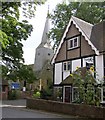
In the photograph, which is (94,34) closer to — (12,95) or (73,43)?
(73,43)

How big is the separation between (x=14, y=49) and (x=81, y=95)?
17.4m

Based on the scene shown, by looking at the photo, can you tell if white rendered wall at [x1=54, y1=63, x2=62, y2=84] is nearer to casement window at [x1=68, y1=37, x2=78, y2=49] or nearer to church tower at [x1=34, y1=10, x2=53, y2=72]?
casement window at [x1=68, y1=37, x2=78, y2=49]

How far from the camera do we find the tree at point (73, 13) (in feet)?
107

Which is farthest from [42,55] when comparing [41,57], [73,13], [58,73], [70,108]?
[70,108]

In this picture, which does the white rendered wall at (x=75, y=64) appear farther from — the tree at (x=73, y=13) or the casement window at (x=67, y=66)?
the tree at (x=73, y=13)

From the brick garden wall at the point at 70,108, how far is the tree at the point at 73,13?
15.2 meters

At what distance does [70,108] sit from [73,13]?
21043 mm

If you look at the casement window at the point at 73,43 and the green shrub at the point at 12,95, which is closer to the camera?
the casement window at the point at 73,43

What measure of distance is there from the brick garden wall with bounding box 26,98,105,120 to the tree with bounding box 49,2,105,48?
15202 mm

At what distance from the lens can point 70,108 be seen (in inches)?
669

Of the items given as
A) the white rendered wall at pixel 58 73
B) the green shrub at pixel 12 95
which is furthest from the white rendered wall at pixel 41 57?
the white rendered wall at pixel 58 73

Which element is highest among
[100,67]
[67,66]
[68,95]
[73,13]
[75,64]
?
[73,13]

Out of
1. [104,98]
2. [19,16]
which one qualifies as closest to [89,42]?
[104,98]

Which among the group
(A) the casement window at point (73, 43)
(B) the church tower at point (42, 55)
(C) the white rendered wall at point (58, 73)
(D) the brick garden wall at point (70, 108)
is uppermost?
(B) the church tower at point (42, 55)
